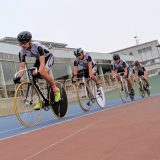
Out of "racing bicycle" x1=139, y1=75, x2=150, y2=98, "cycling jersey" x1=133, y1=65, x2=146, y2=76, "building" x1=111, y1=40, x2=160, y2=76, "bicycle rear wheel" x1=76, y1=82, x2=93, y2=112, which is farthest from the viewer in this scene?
"building" x1=111, y1=40, x2=160, y2=76

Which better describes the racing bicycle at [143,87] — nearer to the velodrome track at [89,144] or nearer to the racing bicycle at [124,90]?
the racing bicycle at [124,90]

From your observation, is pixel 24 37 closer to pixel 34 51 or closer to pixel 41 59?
pixel 34 51

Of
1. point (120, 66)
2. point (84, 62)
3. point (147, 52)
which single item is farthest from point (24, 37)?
point (147, 52)

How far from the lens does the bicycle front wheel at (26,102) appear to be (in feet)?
28.1

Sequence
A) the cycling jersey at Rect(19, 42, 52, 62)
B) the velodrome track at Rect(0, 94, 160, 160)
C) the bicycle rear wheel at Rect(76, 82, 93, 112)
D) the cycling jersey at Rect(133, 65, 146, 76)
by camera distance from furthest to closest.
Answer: the cycling jersey at Rect(133, 65, 146, 76) < the bicycle rear wheel at Rect(76, 82, 93, 112) < the cycling jersey at Rect(19, 42, 52, 62) < the velodrome track at Rect(0, 94, 160, 160)

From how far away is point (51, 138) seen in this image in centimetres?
593

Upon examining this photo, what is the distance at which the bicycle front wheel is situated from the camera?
337 inches

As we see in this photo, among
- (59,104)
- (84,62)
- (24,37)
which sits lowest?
(59,104)

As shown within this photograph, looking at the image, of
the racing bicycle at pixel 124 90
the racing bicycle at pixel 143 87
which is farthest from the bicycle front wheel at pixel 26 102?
the racing bicycle at pixel 143 87

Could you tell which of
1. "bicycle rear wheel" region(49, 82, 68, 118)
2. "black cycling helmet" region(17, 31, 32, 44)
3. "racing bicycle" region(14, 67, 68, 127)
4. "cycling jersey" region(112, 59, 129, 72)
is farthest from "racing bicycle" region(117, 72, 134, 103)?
"black cycling helmet" region(17, 31, 32, 44)

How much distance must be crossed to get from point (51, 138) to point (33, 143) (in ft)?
1.18

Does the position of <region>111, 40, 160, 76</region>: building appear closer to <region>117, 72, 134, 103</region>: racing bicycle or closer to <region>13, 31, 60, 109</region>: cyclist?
<region>117, 72, 134, 103</region>: racing bicycle

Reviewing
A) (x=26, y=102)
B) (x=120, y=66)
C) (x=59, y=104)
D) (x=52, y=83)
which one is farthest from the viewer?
(x=120, y=66)

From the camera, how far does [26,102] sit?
28.4 ft
